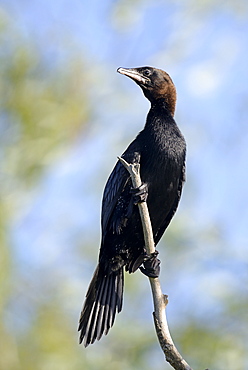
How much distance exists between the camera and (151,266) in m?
5.32

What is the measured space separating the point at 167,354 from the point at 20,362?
4324 mm

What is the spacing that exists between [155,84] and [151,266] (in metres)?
1.59

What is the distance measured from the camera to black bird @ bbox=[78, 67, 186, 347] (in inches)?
225

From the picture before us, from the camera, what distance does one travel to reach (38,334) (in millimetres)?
8695

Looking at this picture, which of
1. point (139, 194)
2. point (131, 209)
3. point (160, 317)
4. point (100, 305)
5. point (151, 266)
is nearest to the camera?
point (160, 317)

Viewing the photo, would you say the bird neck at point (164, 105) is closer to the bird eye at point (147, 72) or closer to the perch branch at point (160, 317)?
the bird eye at point (147, 72)

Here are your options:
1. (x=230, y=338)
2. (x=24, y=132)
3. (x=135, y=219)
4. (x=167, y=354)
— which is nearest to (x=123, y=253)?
(x=135, y=219)

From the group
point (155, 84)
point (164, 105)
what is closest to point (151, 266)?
point (164, 105)

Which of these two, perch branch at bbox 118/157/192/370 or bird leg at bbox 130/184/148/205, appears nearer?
perch branch at bbox 118/157/192/370

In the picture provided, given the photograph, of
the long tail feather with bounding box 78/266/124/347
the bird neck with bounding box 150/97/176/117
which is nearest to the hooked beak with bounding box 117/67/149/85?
the bird neck with bounding box 150/97/176/117

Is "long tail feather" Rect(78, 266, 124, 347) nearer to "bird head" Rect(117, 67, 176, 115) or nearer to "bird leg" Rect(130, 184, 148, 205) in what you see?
"bird leg" Rect(130, 184, 148, 205)

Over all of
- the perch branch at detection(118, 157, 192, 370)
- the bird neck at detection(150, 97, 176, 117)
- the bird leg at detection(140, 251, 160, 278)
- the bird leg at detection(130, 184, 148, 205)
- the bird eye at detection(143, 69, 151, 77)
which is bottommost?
the perch branch at detection(118, 157, 192, 370)

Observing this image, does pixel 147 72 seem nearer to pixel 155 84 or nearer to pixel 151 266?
pixel 155 84

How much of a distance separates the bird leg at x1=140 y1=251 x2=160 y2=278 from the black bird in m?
0.10
